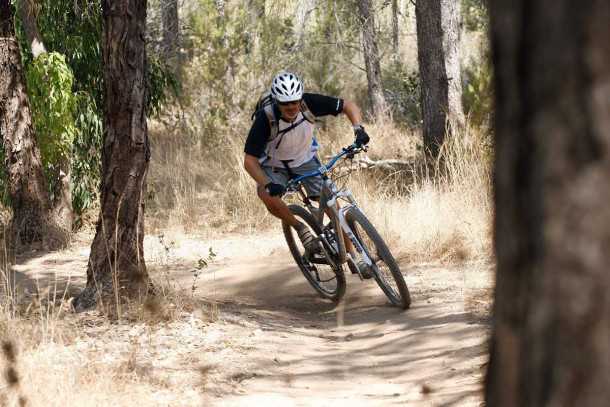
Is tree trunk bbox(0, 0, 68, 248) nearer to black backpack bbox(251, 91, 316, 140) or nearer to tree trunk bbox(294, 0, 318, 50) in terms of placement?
black backpack bbox(251, 91, 316, 140)

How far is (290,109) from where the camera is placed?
21.7ft

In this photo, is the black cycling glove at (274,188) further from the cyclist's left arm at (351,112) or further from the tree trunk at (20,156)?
the tree trunk at (20,156)

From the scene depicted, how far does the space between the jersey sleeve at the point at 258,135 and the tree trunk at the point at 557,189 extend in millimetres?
5140

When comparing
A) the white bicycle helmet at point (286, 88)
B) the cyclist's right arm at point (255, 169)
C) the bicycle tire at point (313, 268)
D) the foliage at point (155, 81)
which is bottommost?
the bicycle tire at point (313, 268)

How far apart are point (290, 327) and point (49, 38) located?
214 inches

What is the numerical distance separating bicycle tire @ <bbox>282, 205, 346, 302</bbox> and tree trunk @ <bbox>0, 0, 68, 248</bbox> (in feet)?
10.2

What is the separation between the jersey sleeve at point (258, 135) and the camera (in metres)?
6.68

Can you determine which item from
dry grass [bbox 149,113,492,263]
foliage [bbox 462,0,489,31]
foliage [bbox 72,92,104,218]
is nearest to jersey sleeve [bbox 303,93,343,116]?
dry grass [bbox 149,113,492,263]

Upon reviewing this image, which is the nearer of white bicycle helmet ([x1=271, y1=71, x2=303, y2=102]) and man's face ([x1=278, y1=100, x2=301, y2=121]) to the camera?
white bicycle helmet ([x1=271, y1=71, x2=303, y2=102])

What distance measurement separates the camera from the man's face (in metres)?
6.59

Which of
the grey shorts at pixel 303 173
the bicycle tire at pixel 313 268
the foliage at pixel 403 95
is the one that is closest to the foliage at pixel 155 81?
the bicycle tire at pixel 313 268

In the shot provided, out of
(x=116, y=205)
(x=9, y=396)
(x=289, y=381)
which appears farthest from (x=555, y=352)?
(x=116, y=205)

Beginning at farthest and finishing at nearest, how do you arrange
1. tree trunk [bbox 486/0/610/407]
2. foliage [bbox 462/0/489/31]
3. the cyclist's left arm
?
foliage [bbox 462/0/489/31] < the cyclist's left arm < tree trunk [bbox 486/0/610/407]

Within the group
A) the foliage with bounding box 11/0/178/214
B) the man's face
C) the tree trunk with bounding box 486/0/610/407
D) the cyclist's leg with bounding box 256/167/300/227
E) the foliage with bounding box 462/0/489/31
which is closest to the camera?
the tree trunk with bounding box 486/0/610/407
